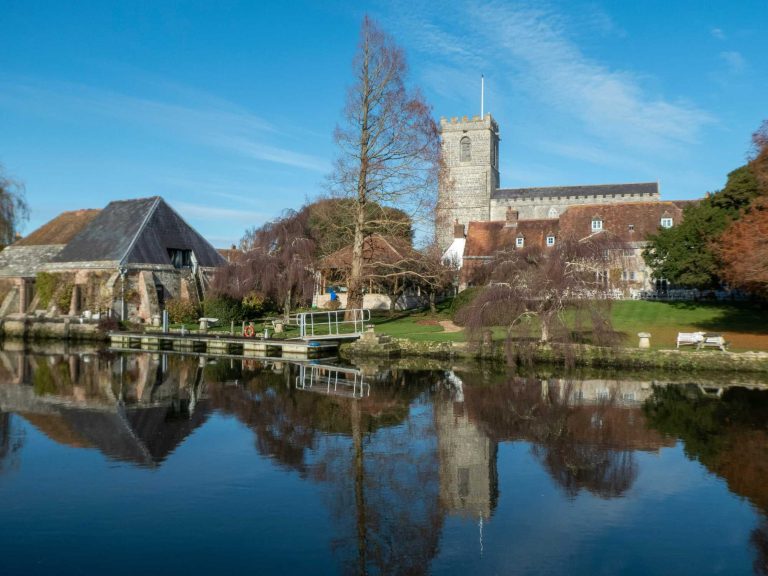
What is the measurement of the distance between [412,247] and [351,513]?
23.5 metres

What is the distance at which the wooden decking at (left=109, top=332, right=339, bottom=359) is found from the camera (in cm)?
2698

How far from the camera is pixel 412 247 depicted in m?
31.8

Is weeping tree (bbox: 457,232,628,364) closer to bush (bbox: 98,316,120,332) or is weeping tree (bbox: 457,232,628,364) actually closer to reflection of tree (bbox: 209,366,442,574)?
reflection of tree (bbox: 209,366,442,574)

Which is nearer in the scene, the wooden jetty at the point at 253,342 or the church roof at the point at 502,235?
the wooden jetty at the point at 253,342

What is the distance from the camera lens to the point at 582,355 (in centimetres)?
2302

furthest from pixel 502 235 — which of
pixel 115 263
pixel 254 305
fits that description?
pixel 115 263

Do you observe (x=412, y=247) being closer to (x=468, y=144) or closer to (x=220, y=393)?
(x=220, y=393)

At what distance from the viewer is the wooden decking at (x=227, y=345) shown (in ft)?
88.5

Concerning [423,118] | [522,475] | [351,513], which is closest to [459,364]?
[423,118]

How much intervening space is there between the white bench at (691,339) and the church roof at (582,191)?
43.9 meters

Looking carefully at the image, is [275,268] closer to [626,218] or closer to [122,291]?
[122,291]

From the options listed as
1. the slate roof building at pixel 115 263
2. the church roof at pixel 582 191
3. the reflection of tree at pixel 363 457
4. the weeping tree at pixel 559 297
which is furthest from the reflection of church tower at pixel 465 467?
the church roof at pixel 582 191

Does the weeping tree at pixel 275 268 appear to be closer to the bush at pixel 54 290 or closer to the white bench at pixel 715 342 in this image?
the bush at pixel 54 290

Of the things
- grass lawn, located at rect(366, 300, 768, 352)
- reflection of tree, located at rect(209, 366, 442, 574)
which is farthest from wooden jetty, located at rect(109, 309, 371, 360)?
reflection of tree, located at rect(209, 366, 442, 574)
